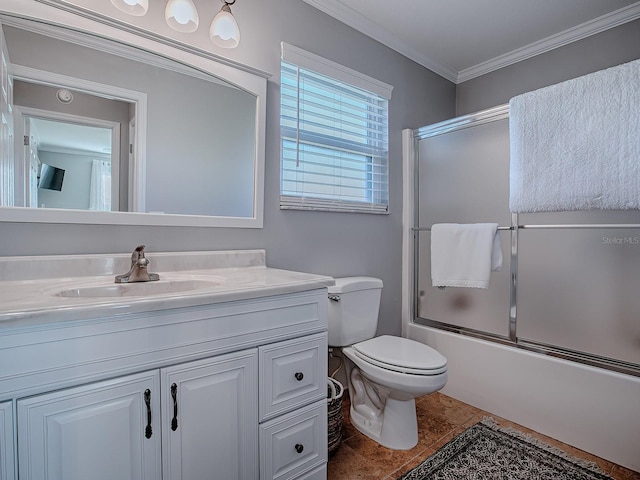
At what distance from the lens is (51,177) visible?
123 cm

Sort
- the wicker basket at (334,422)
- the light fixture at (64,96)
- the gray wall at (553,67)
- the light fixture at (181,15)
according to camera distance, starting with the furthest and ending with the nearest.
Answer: the gray wall at (553,67)
the wicker basket at (334,422)
the light fixture at (181,15)
the light fixture at (64,96)

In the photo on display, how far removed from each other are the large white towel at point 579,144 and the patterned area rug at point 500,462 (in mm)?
1158

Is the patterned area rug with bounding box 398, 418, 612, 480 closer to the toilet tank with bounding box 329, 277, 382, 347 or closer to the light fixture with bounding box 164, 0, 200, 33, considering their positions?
the toilet tank with bounding box 329, 277, 382, 347

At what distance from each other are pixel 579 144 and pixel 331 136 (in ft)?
4.04

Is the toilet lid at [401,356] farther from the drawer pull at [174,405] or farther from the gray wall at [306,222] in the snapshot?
the drawer pull at [174,405]

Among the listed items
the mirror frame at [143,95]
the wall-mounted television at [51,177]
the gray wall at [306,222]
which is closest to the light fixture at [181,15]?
the mirror frame at [143,95]

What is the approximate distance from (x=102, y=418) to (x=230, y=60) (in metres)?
1.47

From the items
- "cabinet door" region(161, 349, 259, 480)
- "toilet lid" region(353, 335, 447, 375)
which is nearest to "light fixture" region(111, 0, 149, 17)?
"cabinet door" region(161, 349, 259, 480)

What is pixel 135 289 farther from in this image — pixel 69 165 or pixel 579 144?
pixel 579 144

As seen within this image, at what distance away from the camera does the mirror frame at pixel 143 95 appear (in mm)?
1175

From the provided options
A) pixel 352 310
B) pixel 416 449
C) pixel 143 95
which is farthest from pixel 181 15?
pixel 416 449

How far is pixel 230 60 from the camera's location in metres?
1.59

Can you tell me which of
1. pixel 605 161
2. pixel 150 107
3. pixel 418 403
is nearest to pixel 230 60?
pixel 150 107

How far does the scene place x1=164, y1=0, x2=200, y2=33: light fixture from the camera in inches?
54.2
